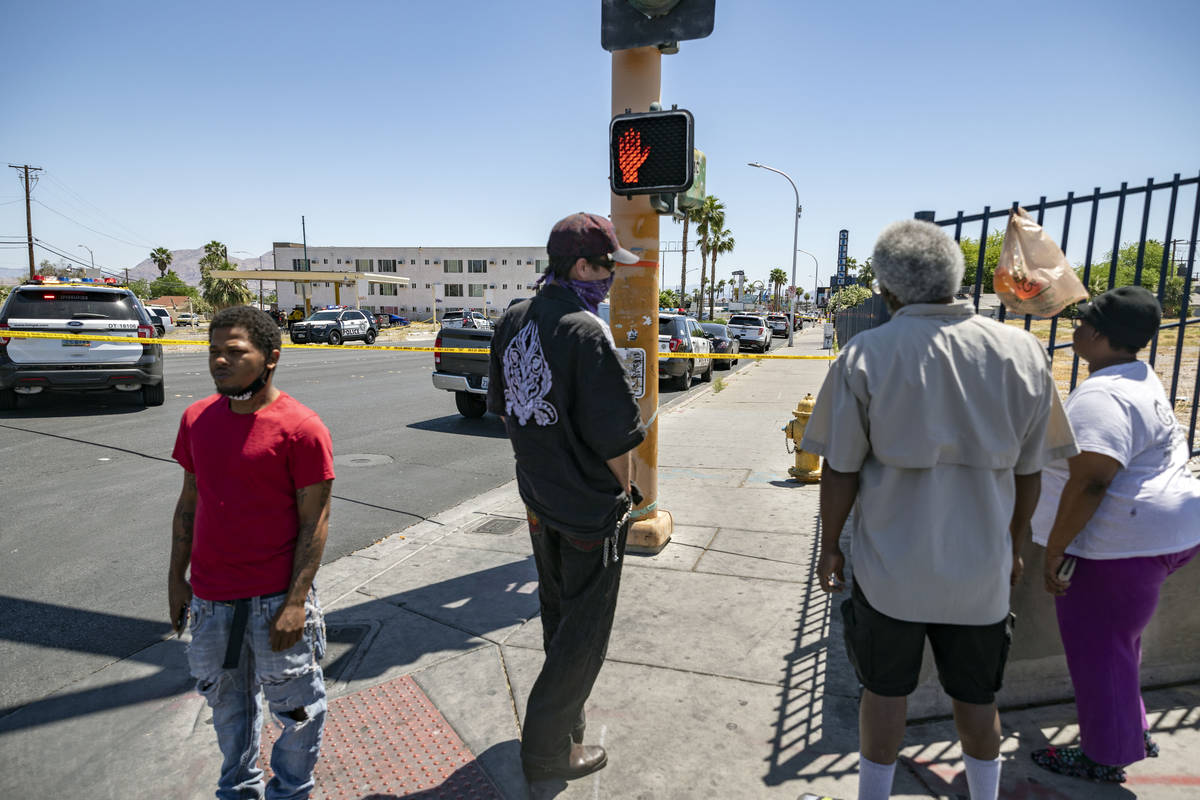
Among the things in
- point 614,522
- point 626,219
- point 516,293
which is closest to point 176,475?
point 626,219

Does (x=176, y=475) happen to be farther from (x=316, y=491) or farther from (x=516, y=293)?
(x=516, y=293)

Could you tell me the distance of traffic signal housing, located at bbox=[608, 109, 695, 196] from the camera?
Result: 14.2 ft

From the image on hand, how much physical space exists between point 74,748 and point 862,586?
3126mm

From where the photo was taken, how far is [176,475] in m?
7.13

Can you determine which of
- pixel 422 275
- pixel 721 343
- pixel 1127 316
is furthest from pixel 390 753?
pixel 422 275

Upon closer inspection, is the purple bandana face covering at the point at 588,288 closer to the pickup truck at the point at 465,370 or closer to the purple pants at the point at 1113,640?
the purple pants at the point at 1113,640

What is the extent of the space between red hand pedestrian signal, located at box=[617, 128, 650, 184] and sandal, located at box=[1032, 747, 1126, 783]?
3.57m

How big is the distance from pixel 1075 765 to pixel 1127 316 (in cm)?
165

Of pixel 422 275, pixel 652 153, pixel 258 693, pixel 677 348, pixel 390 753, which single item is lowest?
pixel 390 753

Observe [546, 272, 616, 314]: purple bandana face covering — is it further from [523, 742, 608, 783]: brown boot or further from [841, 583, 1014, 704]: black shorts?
[523, 742, 608, 783]: brown boot

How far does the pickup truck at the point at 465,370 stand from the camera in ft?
35.1

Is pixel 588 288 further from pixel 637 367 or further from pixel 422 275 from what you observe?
pixel 422 275

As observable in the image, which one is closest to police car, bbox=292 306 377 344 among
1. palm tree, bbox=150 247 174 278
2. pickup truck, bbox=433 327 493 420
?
pickup truck, bbox=433 327 493 420

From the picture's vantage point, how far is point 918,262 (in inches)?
80.0
